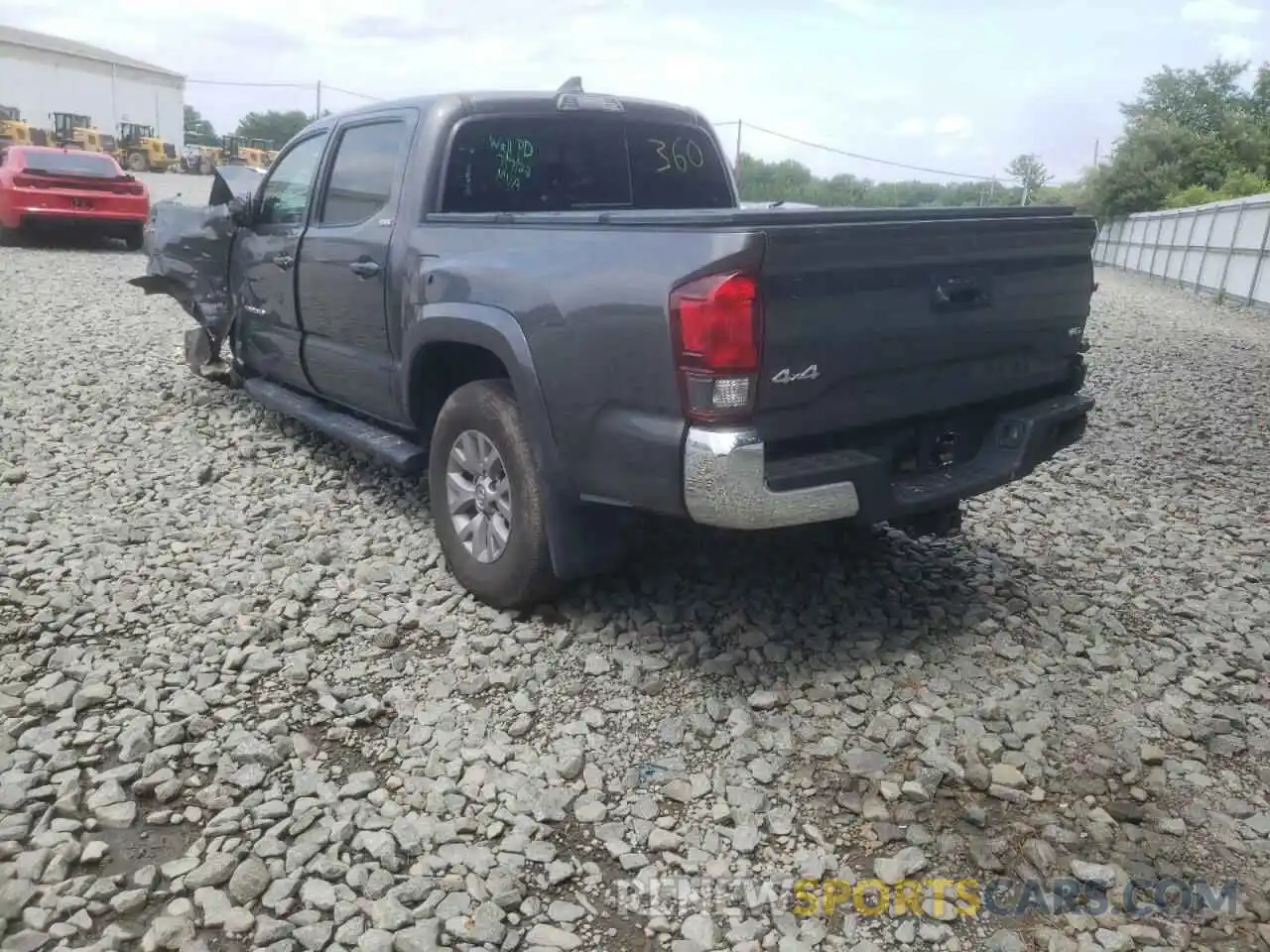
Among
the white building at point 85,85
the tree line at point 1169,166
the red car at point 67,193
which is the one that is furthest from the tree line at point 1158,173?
the white building at point 85,85

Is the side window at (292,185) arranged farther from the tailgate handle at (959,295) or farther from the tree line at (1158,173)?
the tree line at (1158,173)

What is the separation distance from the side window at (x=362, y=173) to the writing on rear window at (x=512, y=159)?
0.46 metres

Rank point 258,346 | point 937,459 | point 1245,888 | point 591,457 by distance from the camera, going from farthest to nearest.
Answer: point 258,346 → point 937,459 → point 591,457 → point 1245,888

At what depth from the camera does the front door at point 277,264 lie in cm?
563

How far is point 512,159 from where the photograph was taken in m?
4.71

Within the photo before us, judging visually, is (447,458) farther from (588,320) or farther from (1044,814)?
(1044,814)

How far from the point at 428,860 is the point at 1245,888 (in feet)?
7.01

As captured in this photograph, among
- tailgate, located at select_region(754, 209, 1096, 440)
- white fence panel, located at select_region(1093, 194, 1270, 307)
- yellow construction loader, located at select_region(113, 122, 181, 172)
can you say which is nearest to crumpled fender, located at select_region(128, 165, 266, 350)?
tailgate, located at select_region(754, 209, 1096, 440)

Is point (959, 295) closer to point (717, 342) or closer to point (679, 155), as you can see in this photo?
point (717, 342)

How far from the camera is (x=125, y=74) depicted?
53.5m

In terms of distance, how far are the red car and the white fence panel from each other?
18.7 m

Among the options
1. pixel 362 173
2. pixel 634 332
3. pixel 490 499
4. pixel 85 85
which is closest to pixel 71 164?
pixel 362 173

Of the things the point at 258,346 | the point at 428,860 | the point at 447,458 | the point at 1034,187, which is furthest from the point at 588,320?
the point at 1034,187

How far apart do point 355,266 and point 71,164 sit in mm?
13004
